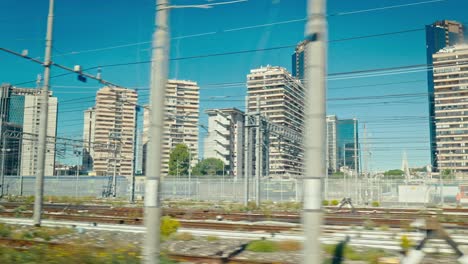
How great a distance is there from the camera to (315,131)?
5.09 meters

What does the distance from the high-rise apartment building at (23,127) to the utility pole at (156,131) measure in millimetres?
34952

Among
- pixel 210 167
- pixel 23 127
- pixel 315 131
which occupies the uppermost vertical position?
pixel 23 127

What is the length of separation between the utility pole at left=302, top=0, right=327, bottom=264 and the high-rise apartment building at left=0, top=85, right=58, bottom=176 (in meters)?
37.1

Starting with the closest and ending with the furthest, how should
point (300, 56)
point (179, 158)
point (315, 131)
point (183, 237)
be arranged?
1. point (315, 131)
2. point (300, 56)
3. point (183, 237)
4. point (179, 158)

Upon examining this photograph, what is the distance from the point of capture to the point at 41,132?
52.5 feet

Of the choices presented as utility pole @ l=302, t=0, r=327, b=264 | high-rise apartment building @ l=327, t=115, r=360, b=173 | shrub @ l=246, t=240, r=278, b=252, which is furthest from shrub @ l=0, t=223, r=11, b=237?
high-rise apartment building @ l=327, t=115, r=360, b=173

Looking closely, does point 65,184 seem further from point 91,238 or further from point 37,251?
A: point 37,251

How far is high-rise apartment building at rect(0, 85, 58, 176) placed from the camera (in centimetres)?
5586

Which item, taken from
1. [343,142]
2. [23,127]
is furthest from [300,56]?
[23,127]

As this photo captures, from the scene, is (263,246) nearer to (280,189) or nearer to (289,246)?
(289,246)

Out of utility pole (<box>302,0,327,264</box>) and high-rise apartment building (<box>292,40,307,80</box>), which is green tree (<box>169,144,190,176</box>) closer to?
high-rise apartment building (<box>292,40,307,80</box>)

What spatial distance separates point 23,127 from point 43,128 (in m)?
114

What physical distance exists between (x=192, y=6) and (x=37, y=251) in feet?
21.7

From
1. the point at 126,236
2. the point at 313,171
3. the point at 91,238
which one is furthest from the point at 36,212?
the point at 313,171
